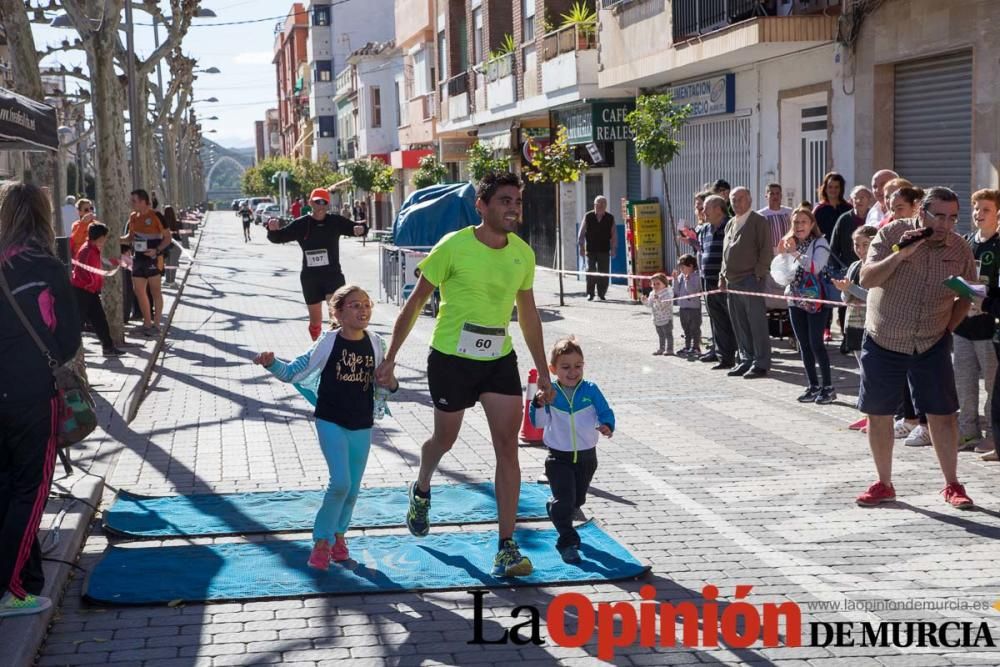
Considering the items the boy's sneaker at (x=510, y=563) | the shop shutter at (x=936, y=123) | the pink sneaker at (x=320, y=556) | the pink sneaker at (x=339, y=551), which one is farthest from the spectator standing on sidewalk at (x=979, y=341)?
the shop shutter at (x=936, y=123)

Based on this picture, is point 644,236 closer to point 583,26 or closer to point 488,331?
point 583,26

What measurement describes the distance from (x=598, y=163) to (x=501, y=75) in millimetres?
7514

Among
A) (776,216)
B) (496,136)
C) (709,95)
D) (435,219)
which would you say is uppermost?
(709,95)

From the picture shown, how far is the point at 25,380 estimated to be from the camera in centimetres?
575

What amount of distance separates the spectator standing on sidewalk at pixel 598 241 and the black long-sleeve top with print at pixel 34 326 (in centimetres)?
1814

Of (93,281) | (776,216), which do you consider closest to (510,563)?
(776,216)

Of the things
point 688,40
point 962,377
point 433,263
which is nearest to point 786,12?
point 688,40

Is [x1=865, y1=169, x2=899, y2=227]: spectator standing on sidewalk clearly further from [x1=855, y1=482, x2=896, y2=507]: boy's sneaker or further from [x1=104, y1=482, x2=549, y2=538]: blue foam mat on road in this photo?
[x1=104, y1=482, x2=549, y2=538]: blue foam mat on road

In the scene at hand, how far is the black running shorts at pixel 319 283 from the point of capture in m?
15.0

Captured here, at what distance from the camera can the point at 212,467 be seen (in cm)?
943

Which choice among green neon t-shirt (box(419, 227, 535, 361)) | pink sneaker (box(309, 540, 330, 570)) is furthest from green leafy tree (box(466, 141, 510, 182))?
pink sneaker (box(309, 540, 330, 570))

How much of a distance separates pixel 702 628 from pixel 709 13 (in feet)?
52.1

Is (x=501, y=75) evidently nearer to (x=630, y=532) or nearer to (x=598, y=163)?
(x=598, y=163)

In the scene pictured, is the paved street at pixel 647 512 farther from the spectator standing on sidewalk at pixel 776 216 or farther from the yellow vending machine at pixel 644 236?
the yellow vending machine at pixel 644 236
